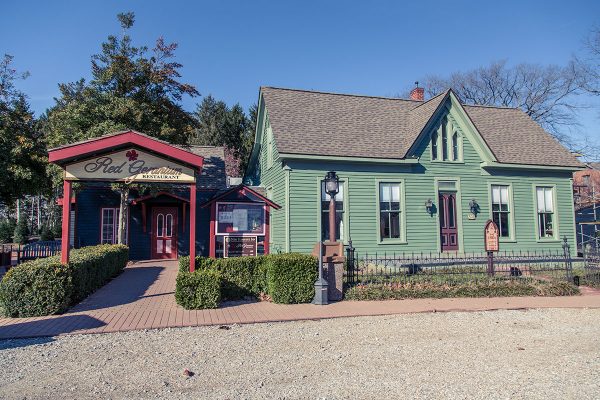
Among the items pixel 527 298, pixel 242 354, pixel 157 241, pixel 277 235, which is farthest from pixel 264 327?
pixel 157 241

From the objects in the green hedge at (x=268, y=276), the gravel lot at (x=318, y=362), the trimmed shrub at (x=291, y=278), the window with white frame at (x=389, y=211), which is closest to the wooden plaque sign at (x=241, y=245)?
the green hedge at (x=268, y=276)

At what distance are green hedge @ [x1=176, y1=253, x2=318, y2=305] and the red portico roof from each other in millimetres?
2527

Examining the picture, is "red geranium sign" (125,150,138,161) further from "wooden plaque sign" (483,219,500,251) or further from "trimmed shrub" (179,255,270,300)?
"wooden plaque sign" (483,219,500,251)

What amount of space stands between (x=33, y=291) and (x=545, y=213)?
18.5 m

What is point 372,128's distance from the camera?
686 inches

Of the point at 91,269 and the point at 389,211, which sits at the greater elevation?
the point at 389,211

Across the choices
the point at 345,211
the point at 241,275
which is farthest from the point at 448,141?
the point at 241,275

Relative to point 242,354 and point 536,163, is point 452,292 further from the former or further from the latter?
point 536,163

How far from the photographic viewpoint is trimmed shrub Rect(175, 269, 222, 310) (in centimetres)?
891

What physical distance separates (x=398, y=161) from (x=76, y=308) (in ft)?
37.9

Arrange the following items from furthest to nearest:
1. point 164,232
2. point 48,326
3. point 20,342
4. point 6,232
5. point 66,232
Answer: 1. point 6,232
2. point 164,232
3. point 66,232
4. point 48,326
5. point 20,342

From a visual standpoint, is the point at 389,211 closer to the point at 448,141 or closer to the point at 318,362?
the point at 448,141

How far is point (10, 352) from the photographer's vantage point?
602 cm

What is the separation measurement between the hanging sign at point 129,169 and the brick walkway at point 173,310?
2.83 meters
